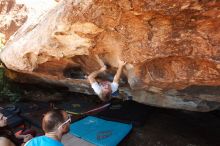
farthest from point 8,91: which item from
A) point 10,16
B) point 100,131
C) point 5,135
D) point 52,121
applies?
point 52,121

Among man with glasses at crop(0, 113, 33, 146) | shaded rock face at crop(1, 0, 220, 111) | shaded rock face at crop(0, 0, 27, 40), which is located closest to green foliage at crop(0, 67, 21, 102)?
shaded rock face at crop(0, 0, 27, 40)

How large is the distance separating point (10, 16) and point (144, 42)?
6.03m

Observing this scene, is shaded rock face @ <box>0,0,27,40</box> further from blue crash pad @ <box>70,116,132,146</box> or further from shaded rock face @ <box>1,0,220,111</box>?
blue crash pad @ <box>70,116,132,146</box>

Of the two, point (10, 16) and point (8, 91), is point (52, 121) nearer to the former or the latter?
point (8, 91)

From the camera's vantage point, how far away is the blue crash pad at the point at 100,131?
6242 mm

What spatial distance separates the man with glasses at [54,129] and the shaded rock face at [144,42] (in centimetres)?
150

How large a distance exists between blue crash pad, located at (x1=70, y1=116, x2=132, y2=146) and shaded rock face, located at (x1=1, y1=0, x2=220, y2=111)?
1.15m

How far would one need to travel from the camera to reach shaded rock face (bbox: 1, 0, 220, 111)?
363cm

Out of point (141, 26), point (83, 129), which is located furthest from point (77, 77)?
point (141, 26)

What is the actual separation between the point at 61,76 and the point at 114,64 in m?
2.03

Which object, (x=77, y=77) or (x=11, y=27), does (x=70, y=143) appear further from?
(x=11, y=27)

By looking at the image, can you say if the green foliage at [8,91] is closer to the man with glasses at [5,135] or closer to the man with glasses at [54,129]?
the man with glasses at [5,135]

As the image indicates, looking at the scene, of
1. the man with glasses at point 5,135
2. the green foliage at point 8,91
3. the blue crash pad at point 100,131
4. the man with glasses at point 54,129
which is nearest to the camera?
the man with glasses at point 54,129

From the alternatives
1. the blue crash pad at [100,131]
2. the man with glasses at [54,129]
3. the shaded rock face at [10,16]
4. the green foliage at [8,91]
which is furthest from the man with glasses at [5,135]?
the shaded rock face at [10,16]
